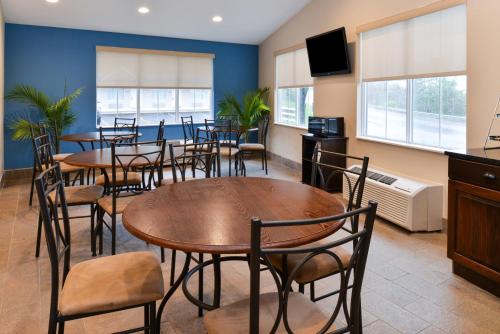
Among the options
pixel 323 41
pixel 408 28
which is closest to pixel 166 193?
pixel 408 28

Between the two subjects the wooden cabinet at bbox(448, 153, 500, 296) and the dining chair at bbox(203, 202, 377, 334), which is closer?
the dining chair at bbox(203, 202, 377, 334)

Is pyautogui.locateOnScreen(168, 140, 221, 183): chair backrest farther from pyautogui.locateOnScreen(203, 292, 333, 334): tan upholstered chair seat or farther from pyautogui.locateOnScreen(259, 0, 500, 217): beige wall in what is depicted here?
pyautogui.locateOnScreen(259, 0, 500, 217): beige wall

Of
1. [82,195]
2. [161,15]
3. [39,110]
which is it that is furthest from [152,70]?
[82,195]

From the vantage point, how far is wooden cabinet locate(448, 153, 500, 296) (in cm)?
225

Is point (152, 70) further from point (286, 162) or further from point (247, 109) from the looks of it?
point (286, 162)

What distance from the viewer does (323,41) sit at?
5.27 m

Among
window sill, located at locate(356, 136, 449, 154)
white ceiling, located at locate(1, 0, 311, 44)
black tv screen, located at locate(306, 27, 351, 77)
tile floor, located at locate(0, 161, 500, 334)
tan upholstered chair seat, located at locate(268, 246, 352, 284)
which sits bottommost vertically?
tile floor, located at locate(0, 161, 500, 334)

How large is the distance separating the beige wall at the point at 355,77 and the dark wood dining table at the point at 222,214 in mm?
2030

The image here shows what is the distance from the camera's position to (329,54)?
205 inches

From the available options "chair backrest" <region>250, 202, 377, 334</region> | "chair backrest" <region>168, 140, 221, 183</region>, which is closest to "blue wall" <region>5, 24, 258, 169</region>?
"chair backrest" <region>168, 140, 221, 183</region>

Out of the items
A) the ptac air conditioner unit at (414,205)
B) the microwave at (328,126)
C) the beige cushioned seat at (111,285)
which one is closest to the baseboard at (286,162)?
the microwave at (328,126)

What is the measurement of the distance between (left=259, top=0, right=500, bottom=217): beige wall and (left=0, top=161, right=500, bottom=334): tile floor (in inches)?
36.8

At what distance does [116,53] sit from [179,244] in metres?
6.27

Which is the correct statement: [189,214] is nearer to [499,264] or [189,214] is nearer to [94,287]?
[94,287]
